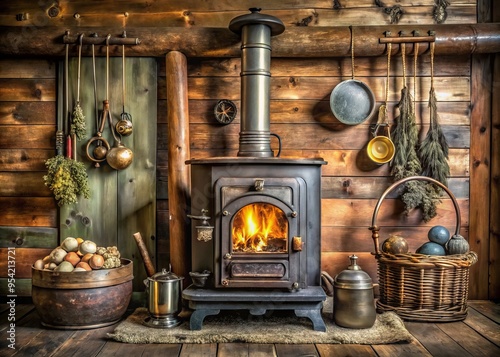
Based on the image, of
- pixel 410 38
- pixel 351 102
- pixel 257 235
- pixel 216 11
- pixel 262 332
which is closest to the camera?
pixel 262 332

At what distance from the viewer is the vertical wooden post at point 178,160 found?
3145 mm

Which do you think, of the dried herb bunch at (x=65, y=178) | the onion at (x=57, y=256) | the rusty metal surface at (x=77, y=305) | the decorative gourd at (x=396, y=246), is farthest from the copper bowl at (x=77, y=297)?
the decorative gourd at (x=396, y=246)

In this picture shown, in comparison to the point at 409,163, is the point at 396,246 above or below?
below

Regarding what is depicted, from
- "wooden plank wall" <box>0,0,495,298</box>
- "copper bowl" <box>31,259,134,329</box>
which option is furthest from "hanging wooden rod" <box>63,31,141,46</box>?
"copper bowl" <box>31,259,134,329</box>

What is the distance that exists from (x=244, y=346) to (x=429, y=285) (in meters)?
1.08

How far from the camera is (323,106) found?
338 cm

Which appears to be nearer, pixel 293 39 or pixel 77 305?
pixel 77 305

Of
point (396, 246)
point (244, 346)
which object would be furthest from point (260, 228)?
point (396, 246)

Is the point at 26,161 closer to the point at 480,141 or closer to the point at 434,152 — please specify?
the point at 434,152

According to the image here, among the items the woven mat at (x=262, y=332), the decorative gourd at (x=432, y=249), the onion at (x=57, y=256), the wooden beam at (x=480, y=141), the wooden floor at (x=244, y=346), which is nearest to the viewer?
the wooden floor at (x=244, y=346)

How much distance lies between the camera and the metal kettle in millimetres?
2807

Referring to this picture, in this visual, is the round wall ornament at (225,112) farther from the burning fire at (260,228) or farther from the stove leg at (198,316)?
the stove leg at (198,316)

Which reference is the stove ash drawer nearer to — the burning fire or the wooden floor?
the burning fire

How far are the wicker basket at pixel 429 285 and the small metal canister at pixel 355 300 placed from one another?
0.86 ft
